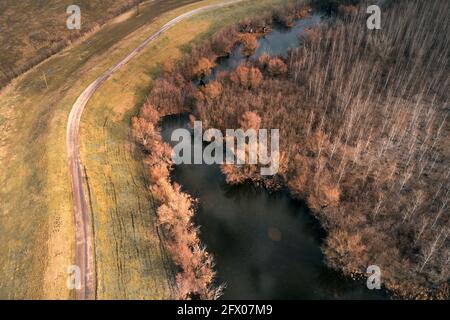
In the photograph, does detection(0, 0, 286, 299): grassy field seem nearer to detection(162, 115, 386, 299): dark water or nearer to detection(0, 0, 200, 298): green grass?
detection(0, 0, 200, 298): green grass

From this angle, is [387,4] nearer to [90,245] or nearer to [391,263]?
[391,263]

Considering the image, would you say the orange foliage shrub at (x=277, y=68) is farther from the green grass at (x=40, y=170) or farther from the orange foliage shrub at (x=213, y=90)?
the green grass at (x=40, y=170)

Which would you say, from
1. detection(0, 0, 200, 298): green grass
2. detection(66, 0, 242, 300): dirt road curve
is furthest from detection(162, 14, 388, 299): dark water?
detection(0, 0, 200, 298): green grass

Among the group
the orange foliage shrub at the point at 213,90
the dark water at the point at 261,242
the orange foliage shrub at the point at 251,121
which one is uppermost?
Answer: the orange foliage shrub at the point at 213,90

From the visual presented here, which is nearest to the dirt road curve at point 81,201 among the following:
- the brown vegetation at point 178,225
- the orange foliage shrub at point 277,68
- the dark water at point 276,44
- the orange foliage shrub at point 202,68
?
the brown vegetation at point 178,225

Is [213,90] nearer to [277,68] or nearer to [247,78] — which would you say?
[247,78]
